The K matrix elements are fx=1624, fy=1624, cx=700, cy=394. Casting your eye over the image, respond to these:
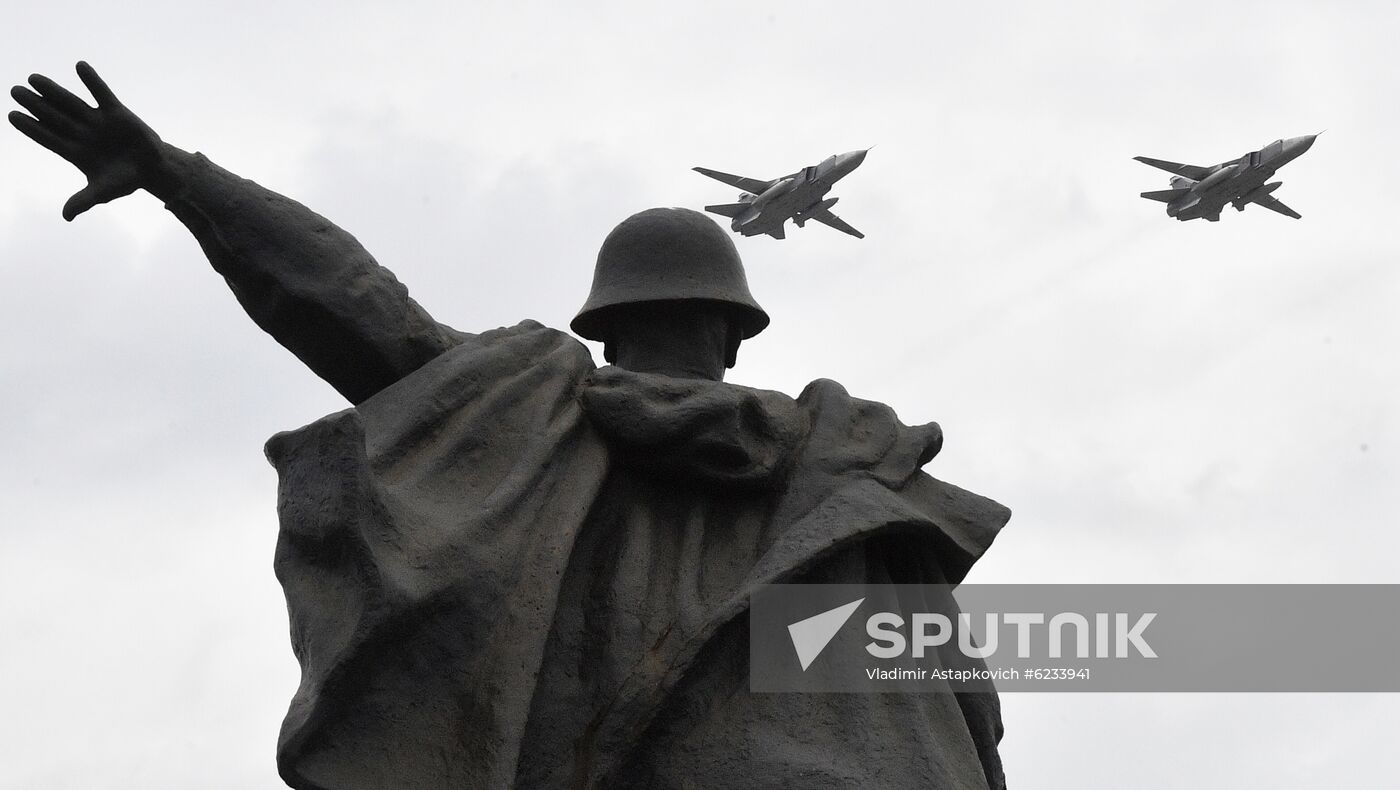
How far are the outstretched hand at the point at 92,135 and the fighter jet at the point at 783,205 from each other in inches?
773

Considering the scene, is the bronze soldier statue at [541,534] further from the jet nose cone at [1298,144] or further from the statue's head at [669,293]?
the jet nose cone at [1298,144]

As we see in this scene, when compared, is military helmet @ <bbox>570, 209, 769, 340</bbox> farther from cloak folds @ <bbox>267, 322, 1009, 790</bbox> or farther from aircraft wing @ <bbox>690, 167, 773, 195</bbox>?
aircraft wing @ <bbox>690, 167, 773, 195</bbox>

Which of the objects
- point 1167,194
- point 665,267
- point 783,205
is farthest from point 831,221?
point 665,267

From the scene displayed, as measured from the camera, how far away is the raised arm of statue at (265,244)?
4246 millimetres

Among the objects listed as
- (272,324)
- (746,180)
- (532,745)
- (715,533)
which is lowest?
(532,745)

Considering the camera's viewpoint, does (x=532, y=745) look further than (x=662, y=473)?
No

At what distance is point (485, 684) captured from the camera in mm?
4047

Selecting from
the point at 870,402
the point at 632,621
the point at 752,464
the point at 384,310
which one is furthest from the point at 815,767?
the point at 384,310

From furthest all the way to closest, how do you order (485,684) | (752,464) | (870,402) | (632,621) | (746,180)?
(746,180) < (870,402) < (752,464) < (632,621) < (485,684)

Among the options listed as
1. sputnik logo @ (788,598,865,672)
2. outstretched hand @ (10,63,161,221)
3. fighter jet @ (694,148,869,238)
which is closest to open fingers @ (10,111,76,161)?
outstretched hand @ (10,63,161,221)

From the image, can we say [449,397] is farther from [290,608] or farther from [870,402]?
[870,402]

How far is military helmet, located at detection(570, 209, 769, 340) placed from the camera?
5.11m

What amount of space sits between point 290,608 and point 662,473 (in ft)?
3.81

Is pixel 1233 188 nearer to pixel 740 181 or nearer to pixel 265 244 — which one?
pixel 740 181
